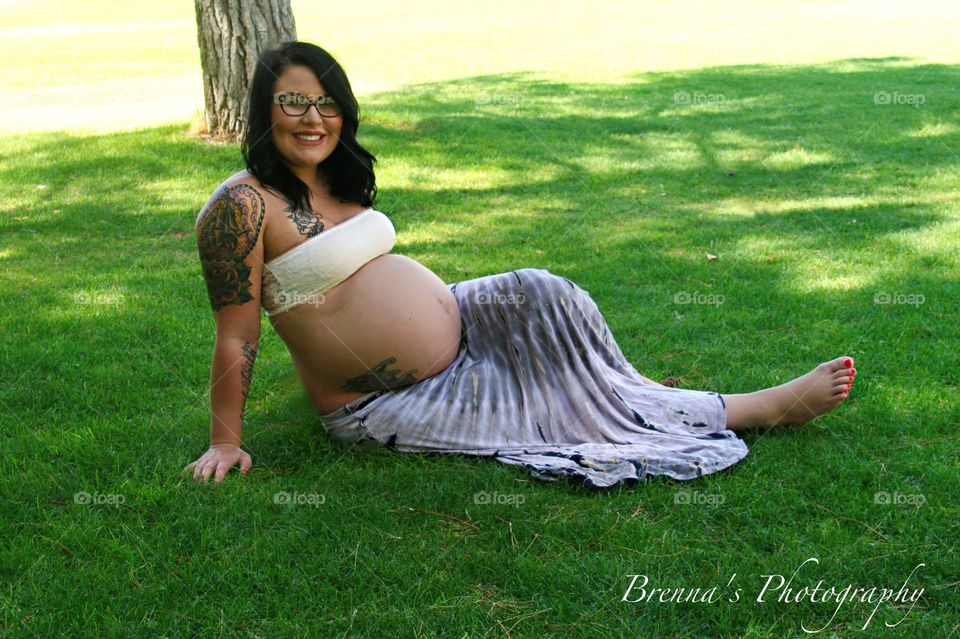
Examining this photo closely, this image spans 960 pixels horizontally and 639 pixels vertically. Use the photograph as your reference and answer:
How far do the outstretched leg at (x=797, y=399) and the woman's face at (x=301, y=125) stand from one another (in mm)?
1893

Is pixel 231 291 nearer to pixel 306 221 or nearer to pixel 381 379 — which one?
pixel 306 221

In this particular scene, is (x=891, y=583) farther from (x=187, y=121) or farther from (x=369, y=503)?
(x=187, y=121)

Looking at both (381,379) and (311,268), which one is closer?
(311,268)

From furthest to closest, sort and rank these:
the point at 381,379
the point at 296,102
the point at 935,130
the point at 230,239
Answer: the point at 935,130 → the point at 381,379 → the point at 296,102 → the point at 230,239

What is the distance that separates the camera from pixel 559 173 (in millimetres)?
9305

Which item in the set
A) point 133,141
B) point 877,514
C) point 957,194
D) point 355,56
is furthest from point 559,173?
point 355,56

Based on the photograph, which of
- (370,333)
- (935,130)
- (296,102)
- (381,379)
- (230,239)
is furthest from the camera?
(935,130)

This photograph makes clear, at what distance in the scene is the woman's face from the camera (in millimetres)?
3660

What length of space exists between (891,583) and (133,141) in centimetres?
812

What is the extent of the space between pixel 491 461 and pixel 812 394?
128cm

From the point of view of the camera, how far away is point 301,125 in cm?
367

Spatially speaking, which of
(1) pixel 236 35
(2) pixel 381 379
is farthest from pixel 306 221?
(1) pixel 236 35

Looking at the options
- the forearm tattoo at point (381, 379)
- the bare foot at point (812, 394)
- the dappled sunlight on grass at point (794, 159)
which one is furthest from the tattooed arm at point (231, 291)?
the dappled sunlight on grass at point (794, 159)

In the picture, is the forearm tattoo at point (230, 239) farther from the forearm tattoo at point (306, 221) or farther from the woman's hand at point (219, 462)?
the woman's hand at point (219, 462)
